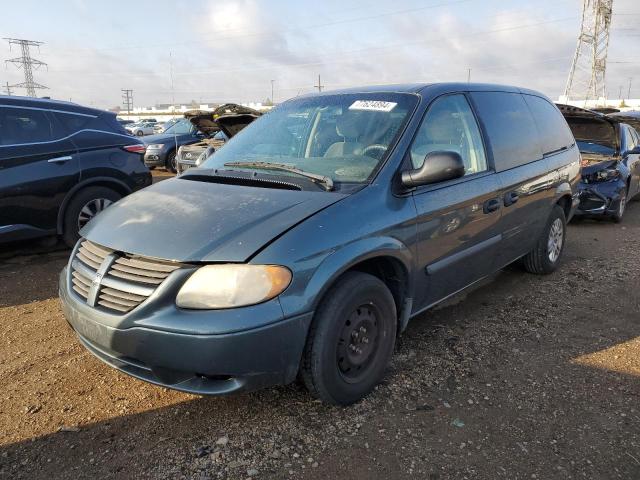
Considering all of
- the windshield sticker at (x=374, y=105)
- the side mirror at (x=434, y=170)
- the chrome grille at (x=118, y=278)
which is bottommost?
the chrome grille at (x=118, y=278)

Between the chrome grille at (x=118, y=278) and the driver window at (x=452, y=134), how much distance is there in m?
1.66

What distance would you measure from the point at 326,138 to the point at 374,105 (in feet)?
1.26

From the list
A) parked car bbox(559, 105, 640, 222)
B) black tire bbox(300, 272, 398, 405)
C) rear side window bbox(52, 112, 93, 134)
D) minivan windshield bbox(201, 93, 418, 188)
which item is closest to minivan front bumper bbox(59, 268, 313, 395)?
black tire bbox(300, 272, 398, 405)

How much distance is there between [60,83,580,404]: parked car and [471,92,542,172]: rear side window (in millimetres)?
22

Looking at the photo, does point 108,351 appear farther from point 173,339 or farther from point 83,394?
point 83,394

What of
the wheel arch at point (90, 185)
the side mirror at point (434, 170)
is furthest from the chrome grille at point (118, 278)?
the wheel arch at point (90, 185)

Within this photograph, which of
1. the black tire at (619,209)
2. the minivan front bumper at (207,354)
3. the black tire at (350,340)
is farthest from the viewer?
the black tire at (619,209)

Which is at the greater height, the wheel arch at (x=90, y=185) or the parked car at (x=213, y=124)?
the parked car at (x=213, y=124)

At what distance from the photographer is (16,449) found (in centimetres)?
251

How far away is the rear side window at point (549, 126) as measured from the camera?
4652 mm

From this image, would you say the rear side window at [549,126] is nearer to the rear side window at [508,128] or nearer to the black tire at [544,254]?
the rear side window at [508,128]

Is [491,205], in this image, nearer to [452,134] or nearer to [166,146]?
[452,134]

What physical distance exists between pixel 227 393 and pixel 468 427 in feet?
4.22

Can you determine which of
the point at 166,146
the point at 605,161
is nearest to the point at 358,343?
the point at 605,161
